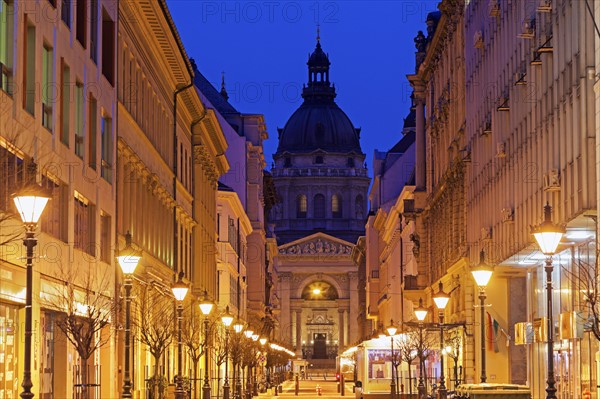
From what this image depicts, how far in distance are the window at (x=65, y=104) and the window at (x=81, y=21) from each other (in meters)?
1.96

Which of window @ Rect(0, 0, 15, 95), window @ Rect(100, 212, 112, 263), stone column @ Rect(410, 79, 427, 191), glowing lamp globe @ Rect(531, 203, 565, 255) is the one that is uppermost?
stone column @ Rect(410, 79, 427, 191)

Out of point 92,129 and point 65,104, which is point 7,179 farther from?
point 92,129

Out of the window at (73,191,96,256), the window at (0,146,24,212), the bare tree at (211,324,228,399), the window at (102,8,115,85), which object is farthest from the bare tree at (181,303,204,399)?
the window at (0,146,24,212)

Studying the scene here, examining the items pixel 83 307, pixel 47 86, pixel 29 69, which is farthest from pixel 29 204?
pixel 83 307

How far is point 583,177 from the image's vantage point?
33.9m

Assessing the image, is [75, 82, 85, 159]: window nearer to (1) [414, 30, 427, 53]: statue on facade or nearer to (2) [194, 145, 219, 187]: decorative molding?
(2) [194, 145, 219, 187]: decorative molding

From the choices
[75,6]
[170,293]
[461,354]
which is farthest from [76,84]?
[461,354]

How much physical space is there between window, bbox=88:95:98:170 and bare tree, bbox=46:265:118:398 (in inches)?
120

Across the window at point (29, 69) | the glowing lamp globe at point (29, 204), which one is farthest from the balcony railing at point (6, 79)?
the glowing lamp globe at point (29, 204)

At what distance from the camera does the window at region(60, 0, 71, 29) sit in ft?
117

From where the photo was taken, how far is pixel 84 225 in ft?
130

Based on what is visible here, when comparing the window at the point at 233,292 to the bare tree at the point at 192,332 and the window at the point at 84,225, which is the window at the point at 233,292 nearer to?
the bare tree at the point at 192,332

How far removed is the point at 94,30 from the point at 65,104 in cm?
531

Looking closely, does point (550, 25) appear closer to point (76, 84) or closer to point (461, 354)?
point (76, 84)
